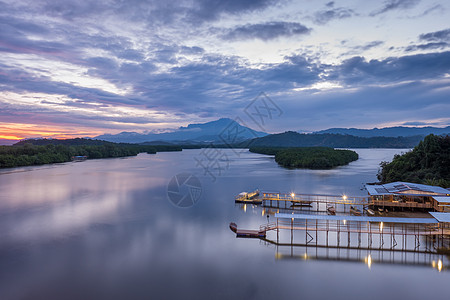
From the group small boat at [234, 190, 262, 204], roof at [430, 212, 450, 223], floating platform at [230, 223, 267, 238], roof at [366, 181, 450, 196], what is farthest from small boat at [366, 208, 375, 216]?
small boat at [234, 190, 262, 204]

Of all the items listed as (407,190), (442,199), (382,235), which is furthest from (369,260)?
(407,190)

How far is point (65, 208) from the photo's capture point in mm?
18438

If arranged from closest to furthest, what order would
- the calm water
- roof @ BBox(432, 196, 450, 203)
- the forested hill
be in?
the calm water
roof @ BBox(432, 196, 450, 203)
the forested hill

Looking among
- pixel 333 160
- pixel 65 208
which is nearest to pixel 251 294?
pixel 65 208

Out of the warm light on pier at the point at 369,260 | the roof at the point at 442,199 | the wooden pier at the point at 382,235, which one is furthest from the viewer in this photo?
the roof at the point at 442,199

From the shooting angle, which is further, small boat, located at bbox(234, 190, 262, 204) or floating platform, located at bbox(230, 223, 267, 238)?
small boat, located at bbox(234, 190, 262, 204)

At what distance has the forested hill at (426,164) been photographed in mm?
20594

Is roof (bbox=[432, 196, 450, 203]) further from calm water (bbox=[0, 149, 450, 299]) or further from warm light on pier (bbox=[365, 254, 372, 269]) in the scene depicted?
warm light on pier (bbox=[365, 254, 372, 269])

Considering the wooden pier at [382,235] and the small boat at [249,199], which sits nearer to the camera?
the wooden pier at [382,235]

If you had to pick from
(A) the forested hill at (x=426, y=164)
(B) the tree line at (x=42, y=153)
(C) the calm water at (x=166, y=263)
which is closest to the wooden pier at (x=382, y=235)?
(C) the calm water at (x=166, y=263)

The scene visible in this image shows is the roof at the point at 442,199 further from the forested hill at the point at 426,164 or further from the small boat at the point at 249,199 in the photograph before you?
the small boat at the point at 249,199

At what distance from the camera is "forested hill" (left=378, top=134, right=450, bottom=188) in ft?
67.6

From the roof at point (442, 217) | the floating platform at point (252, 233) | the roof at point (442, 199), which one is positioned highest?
the roof at point (442, 199)

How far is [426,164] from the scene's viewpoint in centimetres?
2197
